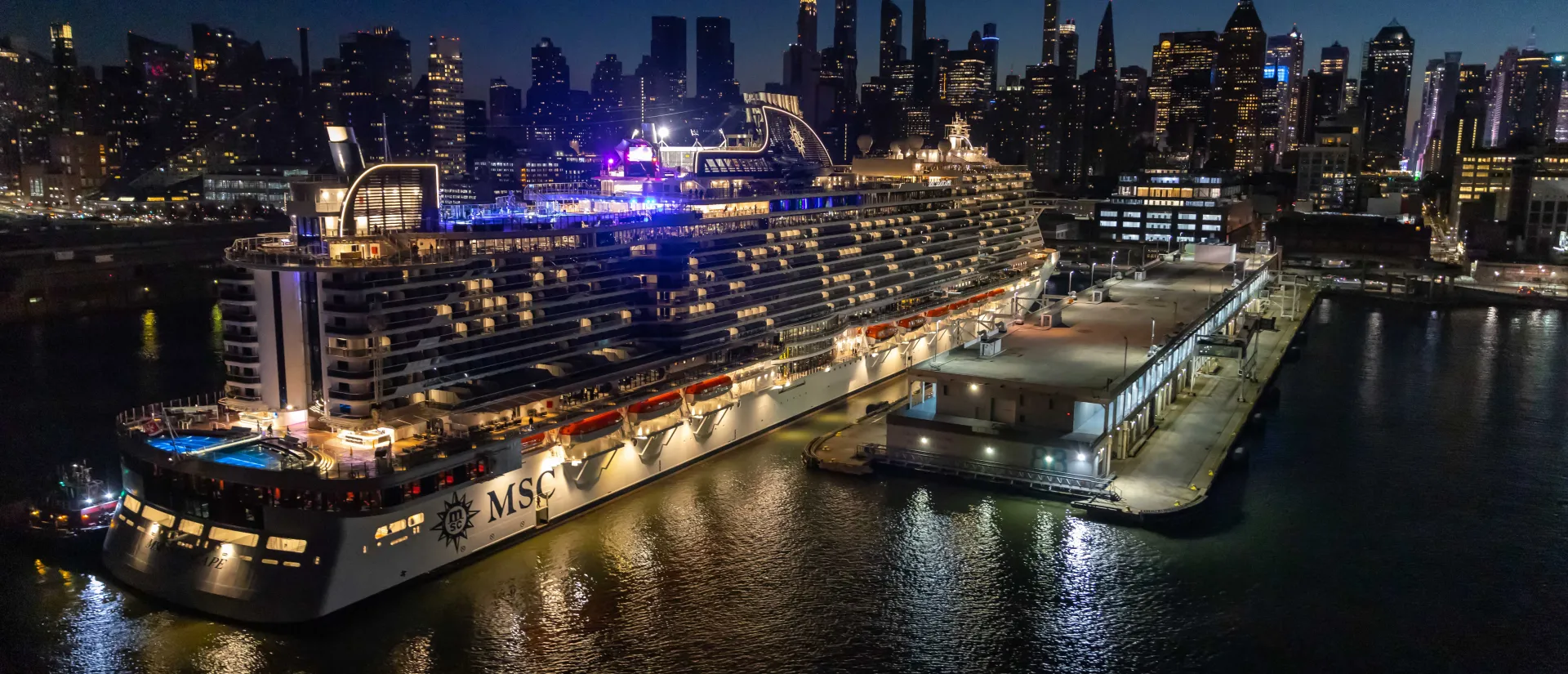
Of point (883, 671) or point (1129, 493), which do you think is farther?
point (1129, 493)

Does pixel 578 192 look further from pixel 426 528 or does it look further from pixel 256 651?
pixel 256 651

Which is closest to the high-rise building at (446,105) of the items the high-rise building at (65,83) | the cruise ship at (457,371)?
the high-rise building at (65,83)

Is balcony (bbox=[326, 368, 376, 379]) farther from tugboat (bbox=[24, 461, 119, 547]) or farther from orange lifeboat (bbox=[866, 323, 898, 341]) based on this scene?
orange lifeboat (bbox=[866, 323, 898, 341])

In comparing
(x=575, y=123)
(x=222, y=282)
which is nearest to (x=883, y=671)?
(x=222, y=282)

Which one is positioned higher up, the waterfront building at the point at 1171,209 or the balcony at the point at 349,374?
the waterfront building at the point at 1171,209

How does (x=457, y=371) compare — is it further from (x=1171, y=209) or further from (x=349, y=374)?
(x=1171, y=209)

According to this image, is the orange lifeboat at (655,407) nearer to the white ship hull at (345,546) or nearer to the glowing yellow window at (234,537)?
the white ship hull at (345,546)

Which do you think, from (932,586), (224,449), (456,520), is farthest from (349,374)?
(932,586)
